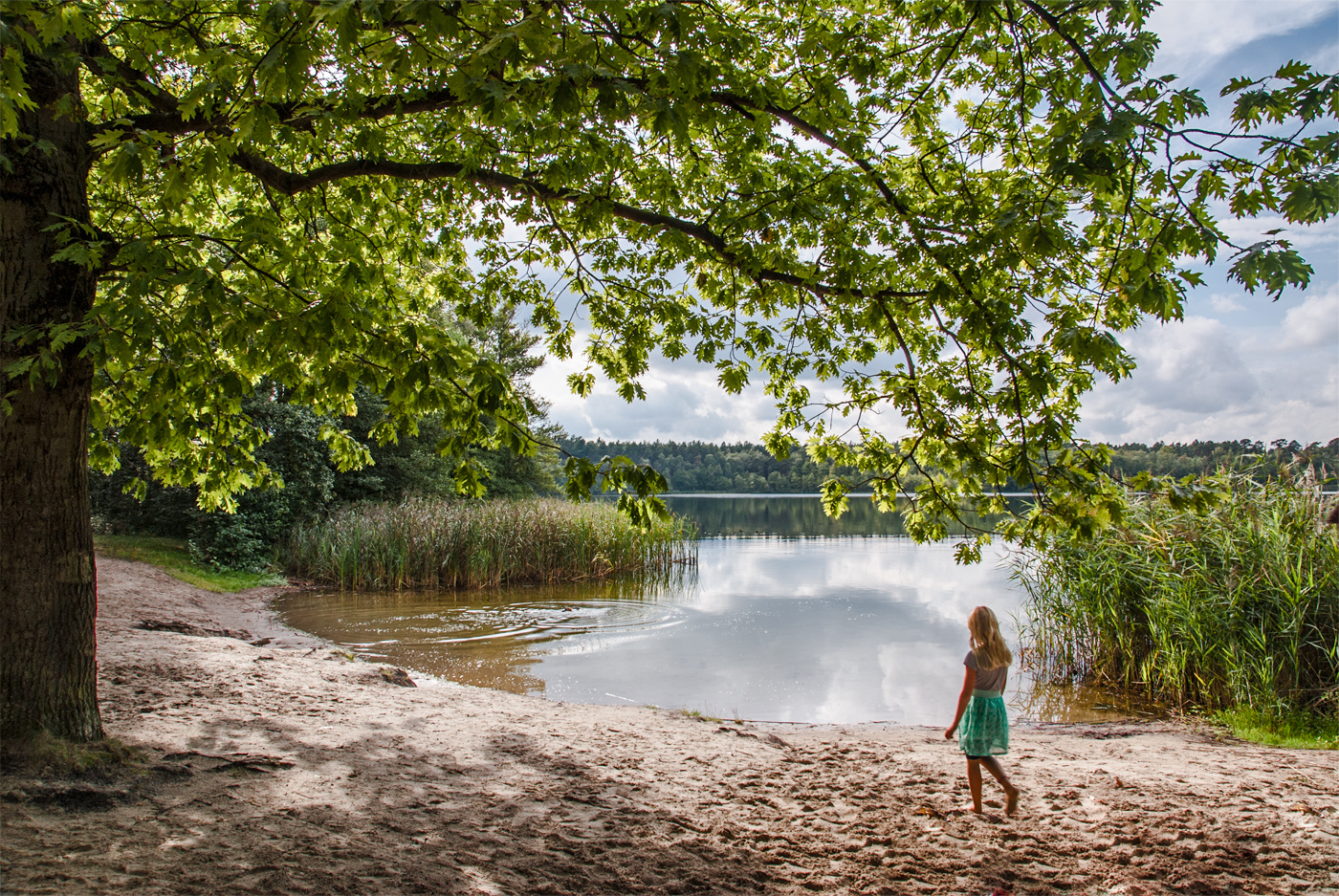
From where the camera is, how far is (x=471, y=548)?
17266mm

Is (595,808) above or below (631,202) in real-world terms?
below

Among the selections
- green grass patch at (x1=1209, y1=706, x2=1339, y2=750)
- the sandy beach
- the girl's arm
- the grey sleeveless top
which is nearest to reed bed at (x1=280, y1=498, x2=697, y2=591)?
the sandy beach

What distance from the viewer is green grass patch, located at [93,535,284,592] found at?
1573 centimetres

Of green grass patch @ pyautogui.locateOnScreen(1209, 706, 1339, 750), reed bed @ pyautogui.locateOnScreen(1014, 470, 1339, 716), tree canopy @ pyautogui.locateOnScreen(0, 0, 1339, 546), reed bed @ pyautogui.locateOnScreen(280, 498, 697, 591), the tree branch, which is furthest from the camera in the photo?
reed bed @ pyautogui.locateOnScreen(280, 498, 697, 591)

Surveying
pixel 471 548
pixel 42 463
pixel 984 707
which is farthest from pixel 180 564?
pixel 984 707

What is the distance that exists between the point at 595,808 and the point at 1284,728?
6956 mm

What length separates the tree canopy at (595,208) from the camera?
3.30 metres

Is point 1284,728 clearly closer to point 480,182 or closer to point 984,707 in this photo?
point 984,707

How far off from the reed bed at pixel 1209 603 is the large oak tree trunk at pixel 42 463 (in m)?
7.32

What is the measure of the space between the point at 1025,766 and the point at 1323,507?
5.43 meters

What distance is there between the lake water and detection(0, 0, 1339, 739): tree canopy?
4.03 m

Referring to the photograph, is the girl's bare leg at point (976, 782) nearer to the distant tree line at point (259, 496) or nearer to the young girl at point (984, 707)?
the young girl at point (984, 707)

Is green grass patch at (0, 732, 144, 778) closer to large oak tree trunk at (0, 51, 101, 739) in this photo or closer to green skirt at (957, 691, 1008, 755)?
large oak tree trunk at (0, 51, 101, 739)

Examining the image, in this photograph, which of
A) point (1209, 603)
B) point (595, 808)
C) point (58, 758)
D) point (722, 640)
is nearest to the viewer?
point (58, 758)
